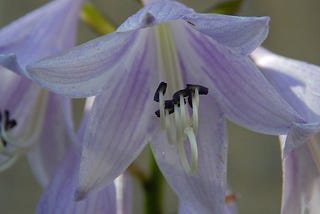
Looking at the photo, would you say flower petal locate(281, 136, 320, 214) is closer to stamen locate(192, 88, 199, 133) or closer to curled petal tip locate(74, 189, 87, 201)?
stamen locate(192, 88, 199, 133)

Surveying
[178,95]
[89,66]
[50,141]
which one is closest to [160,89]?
[178,95]

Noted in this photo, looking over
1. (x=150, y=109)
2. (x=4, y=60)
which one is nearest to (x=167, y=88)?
(x=150, y=109)

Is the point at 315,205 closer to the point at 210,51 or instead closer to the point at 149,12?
the point at 210,51

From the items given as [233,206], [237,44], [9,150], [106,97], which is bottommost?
[233,206]

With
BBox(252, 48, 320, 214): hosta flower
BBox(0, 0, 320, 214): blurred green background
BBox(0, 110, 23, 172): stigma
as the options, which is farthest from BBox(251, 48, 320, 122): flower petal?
BBox(0, 0, 320, 214): blurred green background

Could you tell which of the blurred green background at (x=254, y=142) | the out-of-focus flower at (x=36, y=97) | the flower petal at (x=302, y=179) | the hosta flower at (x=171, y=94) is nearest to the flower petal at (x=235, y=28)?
the hosta flower at (x=171, y=94)

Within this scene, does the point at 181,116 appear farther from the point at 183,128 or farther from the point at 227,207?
the point at 227,207
